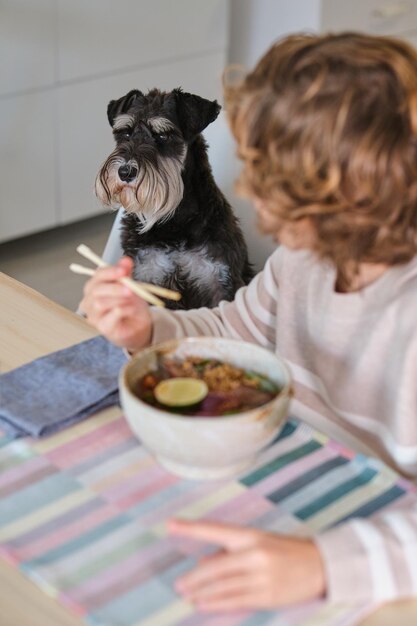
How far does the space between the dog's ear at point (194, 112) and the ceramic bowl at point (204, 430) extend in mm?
1093

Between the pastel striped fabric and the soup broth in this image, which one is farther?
the soup broth

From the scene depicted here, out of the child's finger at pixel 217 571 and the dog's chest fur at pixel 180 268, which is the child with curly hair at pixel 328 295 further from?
the dog's chest fur at pixel 180 268

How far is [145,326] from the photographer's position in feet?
3.91

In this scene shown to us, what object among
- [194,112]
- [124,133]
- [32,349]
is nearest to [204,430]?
[32,349]

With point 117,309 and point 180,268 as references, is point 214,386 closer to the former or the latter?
point 117,309

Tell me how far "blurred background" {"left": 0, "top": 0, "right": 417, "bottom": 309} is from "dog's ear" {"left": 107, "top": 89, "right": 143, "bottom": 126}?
947 millimetres

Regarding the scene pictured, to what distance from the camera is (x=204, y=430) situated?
906mm

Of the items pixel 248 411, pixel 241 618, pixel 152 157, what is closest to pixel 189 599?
pixel 241 618

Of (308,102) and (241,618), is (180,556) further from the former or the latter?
(308,102)

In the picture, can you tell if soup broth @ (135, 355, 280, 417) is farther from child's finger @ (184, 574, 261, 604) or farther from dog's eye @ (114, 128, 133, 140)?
dog's eye @ (114, 128, 133, 140)

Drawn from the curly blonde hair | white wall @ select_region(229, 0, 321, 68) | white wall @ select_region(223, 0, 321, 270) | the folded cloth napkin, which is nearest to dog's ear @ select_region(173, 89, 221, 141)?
the folded cloth napkin

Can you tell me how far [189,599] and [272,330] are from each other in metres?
0.56

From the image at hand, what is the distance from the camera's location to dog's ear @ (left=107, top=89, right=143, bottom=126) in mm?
2127

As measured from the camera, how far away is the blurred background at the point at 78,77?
307cm
